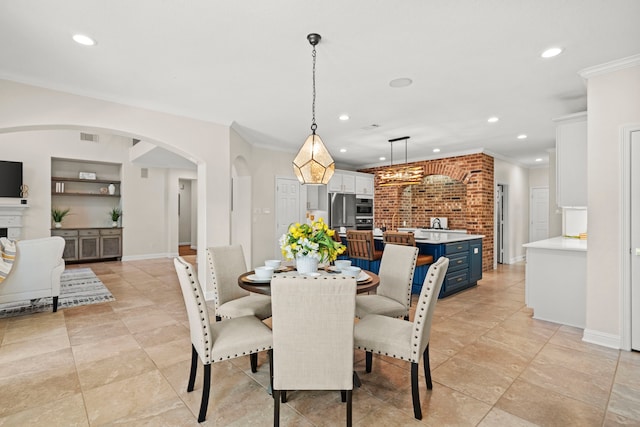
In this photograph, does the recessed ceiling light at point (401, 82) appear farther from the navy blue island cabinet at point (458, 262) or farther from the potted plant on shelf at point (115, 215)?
the potted plant on shelf at point (115, 215)

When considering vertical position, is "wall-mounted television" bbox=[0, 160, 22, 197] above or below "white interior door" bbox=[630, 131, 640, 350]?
above

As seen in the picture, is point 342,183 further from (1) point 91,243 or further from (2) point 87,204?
(2) point 87,204

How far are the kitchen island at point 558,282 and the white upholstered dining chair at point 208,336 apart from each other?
334 cm

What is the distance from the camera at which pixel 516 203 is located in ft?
25.9

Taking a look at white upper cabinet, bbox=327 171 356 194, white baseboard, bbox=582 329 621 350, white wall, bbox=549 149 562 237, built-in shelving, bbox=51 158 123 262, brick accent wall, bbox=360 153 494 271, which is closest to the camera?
white baseboard, bbox=582 329 621 350

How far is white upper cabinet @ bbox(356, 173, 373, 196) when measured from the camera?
812 centimetres

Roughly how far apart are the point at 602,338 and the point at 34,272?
6007mm

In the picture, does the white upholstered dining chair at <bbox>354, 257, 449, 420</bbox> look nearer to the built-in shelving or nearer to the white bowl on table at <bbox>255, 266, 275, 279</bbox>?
the white bowl on table at <bbox>255, 266, 275, 279</bbox>

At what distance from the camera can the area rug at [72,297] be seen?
156 inches

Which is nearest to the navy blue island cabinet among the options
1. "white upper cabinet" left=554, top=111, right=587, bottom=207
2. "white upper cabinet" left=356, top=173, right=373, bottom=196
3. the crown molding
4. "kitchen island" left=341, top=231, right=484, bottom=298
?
"kitchen island" left=341, top=231, right=484, bottom=298

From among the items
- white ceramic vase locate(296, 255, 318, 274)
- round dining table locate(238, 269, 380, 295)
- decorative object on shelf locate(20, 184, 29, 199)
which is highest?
decorative object on shelf locate(20, 184, 29, 199)

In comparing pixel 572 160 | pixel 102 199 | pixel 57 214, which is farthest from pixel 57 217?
pixel 572 160

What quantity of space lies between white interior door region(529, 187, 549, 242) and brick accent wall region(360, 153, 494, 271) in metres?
2.64

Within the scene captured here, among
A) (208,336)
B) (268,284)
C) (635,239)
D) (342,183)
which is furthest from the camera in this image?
(342,183)
